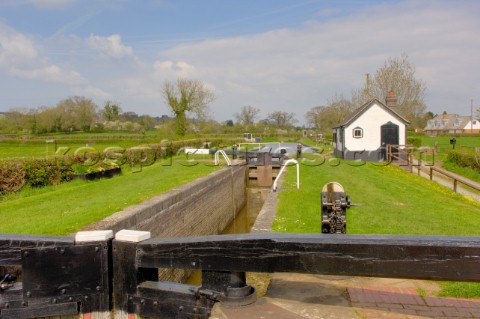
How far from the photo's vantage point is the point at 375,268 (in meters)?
2.26

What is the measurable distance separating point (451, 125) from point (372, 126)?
84644mm

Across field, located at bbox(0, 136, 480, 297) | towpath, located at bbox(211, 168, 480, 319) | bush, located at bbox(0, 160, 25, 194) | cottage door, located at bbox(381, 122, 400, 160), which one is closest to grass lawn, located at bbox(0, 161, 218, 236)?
field, located at bbox(0, 136, 480, 297)

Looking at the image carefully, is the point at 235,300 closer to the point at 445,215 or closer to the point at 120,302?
the point at 120,302

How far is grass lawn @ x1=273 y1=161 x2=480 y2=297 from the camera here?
7078 millimetres

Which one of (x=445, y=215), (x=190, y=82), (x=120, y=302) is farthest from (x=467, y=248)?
(x=190, y=82)

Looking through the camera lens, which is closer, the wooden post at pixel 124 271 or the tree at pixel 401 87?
the wooden post at pixel 124 271

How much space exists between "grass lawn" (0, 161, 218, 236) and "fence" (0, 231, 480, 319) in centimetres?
346

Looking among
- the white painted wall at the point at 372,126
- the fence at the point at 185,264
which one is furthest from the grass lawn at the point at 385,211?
the white painted wall at the point at 372,126

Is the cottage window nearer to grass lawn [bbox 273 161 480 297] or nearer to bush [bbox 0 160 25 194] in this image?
grass lawn [bbox 273 161 480 297]

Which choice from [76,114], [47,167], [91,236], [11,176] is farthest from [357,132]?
[76,114]

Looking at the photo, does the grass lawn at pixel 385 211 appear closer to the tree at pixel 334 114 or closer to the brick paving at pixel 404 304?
the brick paving at pixel 404 304

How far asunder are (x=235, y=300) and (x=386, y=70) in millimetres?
39733

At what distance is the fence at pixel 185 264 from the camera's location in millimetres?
2199

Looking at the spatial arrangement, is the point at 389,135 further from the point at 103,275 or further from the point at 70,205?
the point at 103,275
